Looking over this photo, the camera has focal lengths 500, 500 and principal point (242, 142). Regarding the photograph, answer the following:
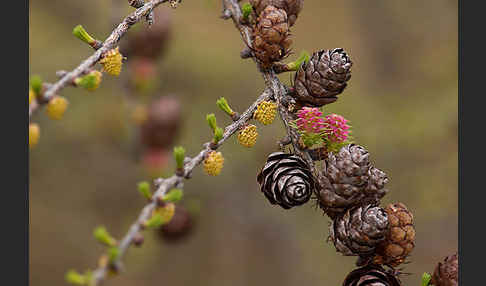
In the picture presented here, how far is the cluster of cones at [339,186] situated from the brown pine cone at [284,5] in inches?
1.1

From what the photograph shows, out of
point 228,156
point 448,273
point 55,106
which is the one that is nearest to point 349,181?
point 448,273

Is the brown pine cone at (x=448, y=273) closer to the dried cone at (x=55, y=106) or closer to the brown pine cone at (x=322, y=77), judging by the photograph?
the brown pine cone at (x=322, y=77)

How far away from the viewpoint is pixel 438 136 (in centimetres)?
298

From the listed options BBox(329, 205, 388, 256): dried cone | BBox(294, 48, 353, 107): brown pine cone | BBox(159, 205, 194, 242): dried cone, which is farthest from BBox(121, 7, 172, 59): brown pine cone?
BBox(329, 205, 388, 256): dried cone

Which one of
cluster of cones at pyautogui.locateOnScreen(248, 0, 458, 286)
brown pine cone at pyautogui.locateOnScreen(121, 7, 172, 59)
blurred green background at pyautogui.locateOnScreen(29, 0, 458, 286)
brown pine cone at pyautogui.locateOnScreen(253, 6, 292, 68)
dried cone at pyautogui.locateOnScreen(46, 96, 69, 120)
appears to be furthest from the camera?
blurred green background at pyautogui.locateOnScreen(29, 0, 458, 286)

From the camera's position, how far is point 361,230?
1.25m

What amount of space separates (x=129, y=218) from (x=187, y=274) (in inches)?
26.1

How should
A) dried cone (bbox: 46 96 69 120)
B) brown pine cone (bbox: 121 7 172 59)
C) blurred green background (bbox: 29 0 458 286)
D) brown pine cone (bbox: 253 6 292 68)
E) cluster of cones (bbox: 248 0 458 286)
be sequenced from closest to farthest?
dried cone (bbox: 46 96 69 120), cluster of cones (bbox: 248 0 458 286), brown pine cone (bbox: 253 6 292 68), brown pine cone (bbox: 121 7 172 59), blurred green background (bbox: 29 0 458 286)

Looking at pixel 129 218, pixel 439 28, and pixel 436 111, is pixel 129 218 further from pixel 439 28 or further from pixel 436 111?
pixel 439 28

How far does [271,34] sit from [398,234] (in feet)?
2.06

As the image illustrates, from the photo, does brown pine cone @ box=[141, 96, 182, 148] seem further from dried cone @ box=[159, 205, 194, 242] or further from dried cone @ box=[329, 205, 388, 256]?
dried cone @ box=[329, 205, 388, 256]

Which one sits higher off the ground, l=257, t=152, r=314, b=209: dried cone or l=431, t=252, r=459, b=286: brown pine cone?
l=257, t=152, r=314, b=209: dried cone

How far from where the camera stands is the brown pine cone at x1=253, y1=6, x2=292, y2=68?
1363mm

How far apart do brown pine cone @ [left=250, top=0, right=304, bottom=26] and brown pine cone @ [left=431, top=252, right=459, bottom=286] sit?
819 mm
